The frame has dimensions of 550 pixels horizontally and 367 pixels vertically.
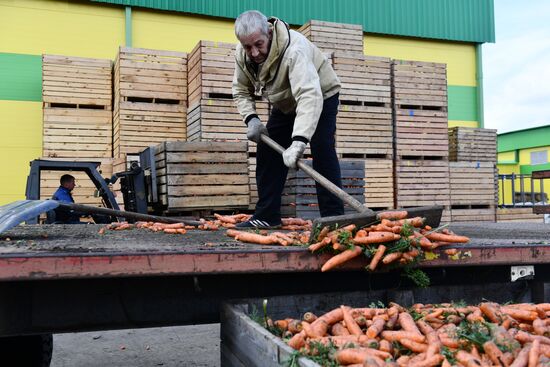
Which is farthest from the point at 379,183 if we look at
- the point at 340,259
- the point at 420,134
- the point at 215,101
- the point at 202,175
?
the point at 340,259

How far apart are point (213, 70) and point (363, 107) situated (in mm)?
3060

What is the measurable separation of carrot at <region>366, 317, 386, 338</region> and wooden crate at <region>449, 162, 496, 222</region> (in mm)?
10005

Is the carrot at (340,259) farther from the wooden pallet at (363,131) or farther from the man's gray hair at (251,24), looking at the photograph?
the wooden pallet at (363,131)

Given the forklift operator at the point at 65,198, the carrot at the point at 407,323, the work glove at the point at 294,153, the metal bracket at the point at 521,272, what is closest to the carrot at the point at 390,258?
the carrot at the point at 407,323

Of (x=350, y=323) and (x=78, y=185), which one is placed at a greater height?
(x=78, y=185)

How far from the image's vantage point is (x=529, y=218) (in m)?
14.4

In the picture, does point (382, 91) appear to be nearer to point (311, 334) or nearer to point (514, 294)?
point (514, 294)

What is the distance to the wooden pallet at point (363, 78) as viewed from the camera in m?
10.4

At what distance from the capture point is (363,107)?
10625mm

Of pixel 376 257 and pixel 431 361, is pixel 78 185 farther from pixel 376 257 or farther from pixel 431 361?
pixel 431 361

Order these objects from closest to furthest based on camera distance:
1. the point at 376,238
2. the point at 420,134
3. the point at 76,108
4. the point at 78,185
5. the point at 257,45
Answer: the point at 376,238 → the point at 257,45 → the point at 78,185 → the point at 76,108 → the point at 420,134

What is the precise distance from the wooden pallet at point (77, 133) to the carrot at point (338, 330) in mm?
9172

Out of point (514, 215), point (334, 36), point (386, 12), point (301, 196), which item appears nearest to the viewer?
point (301, 196)

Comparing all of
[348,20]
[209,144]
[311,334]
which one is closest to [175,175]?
[209,144]
